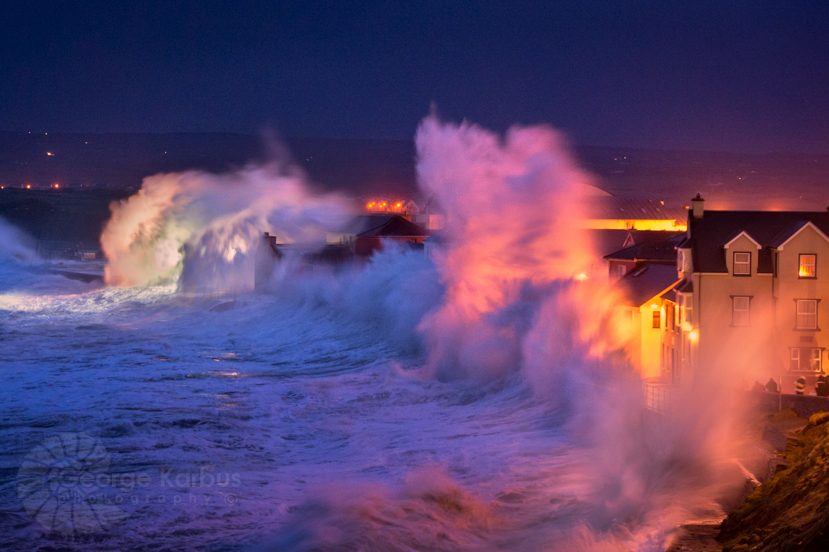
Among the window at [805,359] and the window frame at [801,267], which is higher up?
the window frame at [801,267]

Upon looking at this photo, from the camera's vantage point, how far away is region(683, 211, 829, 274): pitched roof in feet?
60.2

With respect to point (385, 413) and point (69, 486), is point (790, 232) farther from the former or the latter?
point (69, 486)

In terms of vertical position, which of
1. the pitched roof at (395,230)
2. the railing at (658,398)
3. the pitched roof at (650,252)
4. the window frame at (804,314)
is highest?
the pitched roof at (395,230)

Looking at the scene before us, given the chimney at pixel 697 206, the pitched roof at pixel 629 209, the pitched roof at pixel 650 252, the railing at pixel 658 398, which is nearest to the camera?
the railing at pixel 658 398

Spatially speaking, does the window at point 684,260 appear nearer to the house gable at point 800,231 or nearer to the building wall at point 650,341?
the building wall at point 650,341

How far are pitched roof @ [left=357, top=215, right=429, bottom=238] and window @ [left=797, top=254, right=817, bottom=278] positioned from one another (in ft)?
110

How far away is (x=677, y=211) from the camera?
54.4 metres

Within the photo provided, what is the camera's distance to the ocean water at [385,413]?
10805 mm

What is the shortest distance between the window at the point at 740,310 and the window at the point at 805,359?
4.07 feet

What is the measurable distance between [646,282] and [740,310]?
3304 millimetres

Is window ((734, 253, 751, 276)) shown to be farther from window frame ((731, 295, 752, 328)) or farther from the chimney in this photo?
the chimney

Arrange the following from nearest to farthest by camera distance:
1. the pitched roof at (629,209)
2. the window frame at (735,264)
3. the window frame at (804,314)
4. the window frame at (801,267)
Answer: the window frame at (804,314) < the window frame at (801,267) < the window frame at (735,264) < the pitched roof at (629,209)

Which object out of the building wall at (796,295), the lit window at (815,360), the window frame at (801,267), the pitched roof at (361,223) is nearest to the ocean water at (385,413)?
the building wall at (796,295)

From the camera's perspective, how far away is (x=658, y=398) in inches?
638
